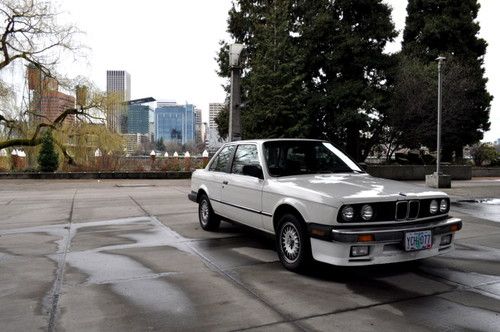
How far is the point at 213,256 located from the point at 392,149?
24476 mm

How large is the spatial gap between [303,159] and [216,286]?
2337 millimetres

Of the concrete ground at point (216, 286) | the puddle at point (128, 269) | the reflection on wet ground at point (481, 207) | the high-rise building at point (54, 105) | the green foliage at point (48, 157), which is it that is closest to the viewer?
the concrete ground at point (216, 286)

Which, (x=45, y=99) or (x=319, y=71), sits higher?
(x=319, y=71)

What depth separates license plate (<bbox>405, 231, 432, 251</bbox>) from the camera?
15.3 ft

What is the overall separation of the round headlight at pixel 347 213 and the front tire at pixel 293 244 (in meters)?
0.53

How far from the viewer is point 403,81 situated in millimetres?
24500

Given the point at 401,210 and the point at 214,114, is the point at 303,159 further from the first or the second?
the point at 214,114

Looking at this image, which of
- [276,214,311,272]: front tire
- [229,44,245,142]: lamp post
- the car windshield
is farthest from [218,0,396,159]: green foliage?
[276,214,311,272]: front tire

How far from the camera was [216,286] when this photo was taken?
4746 mm

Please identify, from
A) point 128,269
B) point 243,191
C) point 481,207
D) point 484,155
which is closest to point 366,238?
point 243,191

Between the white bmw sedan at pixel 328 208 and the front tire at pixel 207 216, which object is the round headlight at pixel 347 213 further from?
the front tire at pixel 207 216

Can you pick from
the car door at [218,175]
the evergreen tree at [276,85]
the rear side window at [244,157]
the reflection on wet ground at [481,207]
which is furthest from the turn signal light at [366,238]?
the evergreen tree at [276,85]

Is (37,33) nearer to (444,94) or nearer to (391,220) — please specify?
(444,94)

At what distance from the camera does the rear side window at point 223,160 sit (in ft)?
23.4
